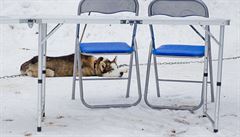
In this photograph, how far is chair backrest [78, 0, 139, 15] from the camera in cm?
438

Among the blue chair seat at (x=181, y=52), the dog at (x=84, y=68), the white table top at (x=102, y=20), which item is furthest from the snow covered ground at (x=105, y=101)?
the white table top at (x=102, y=20)

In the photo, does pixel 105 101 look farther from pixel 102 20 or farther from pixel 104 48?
pixel 102 20

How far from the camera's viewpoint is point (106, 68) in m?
5.42

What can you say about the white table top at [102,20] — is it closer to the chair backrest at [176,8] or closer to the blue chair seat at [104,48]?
the blue chair seat at [104,48]

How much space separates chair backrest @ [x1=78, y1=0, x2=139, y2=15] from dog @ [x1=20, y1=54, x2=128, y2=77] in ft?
3.54

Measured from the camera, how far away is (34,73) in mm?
5391

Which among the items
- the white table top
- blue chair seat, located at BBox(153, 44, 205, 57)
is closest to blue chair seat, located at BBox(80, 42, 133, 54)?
blue chair seat, located at BBox(153, 44, 205, 57)

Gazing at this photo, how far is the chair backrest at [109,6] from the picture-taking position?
14.4 feet

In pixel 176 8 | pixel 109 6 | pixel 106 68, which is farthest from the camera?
pixel 106 68

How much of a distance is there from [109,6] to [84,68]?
122 cm

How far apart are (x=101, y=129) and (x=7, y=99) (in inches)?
48.4

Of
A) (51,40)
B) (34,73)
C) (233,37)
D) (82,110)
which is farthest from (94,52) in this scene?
(233,37)

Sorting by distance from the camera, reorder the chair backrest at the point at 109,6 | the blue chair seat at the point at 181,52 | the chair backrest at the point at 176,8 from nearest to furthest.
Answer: the blue chair seat at the point at 181,52
the chair backrest at the point at 176,8
the chair backrest at the point at 109,6

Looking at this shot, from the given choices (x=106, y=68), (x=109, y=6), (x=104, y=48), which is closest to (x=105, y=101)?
(x=104, y=48)
